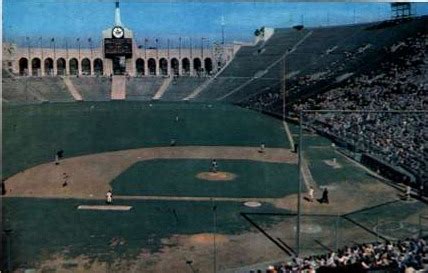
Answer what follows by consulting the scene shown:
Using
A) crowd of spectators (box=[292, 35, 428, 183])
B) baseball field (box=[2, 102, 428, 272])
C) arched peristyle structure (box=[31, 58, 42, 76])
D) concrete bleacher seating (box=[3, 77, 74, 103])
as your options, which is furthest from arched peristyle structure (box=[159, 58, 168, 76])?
baseball field (box=[2, 102, 428, 272])

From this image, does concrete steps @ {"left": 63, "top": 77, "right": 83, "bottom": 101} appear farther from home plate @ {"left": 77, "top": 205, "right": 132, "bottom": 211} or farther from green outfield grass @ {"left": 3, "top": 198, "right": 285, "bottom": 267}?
home plate @ {"left": 77, "top": 205, "right": 132, "bottom": 211}

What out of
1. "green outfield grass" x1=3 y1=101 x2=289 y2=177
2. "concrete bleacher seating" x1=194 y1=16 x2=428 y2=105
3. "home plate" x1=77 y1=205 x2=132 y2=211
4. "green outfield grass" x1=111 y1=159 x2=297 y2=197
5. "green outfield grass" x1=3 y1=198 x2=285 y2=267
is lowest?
"green outfield grass" x1=3 y1=198 x2=285 y2=267

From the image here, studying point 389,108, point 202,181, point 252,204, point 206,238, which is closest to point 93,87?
point 389,108

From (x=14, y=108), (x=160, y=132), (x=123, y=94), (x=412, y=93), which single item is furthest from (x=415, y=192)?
(x=123, y=94)

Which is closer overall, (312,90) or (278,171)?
(278,171)

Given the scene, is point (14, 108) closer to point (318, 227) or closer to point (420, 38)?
point (420, 38)

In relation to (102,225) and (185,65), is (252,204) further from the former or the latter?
(185,65)
